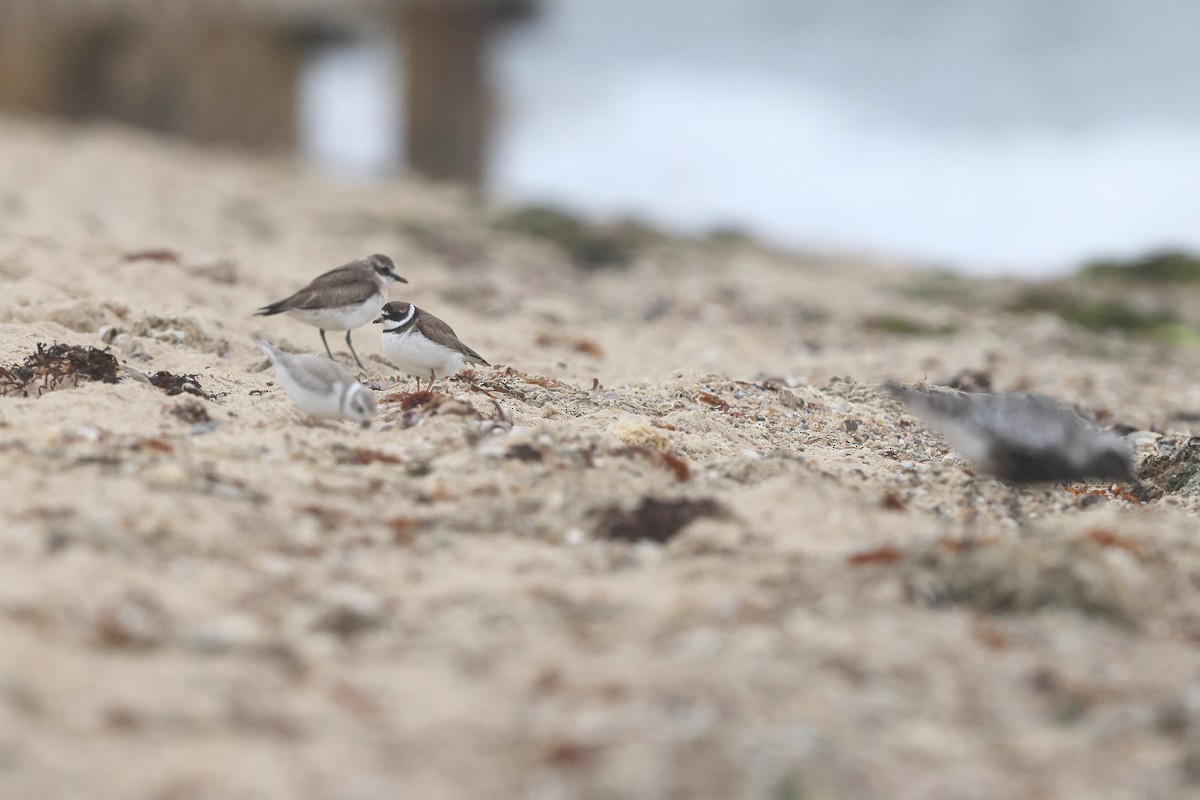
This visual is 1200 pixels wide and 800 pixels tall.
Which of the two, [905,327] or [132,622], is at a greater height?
[132,622]

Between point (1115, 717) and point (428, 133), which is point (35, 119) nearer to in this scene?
point (428, 133)

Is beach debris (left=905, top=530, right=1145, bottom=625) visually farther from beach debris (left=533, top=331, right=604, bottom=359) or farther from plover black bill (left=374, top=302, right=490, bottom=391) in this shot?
beach debris (left=533, top=331, right=604, bottom=359)

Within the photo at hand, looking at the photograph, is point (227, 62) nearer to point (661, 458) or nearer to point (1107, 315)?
point (1107, 315)

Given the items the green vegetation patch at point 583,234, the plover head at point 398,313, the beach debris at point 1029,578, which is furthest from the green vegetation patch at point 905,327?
the beach debris at point 1029,578

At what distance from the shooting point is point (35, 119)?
61.4 feet

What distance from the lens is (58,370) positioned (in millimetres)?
5762

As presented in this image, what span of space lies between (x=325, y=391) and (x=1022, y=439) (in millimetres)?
2599

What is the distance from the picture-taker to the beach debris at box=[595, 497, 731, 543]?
436cm

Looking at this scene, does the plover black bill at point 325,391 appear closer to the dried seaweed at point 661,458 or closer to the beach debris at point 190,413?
the beach debris at point 190,413

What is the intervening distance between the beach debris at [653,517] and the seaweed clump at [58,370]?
2397 mm

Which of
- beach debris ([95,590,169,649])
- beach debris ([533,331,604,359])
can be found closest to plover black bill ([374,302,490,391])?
beach debris ([533,331,604,359])

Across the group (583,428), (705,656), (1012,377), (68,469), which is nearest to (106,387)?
(68,469)

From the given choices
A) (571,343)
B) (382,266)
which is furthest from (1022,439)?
(571,343)

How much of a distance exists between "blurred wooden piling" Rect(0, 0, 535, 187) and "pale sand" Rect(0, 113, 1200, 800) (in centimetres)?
1258
